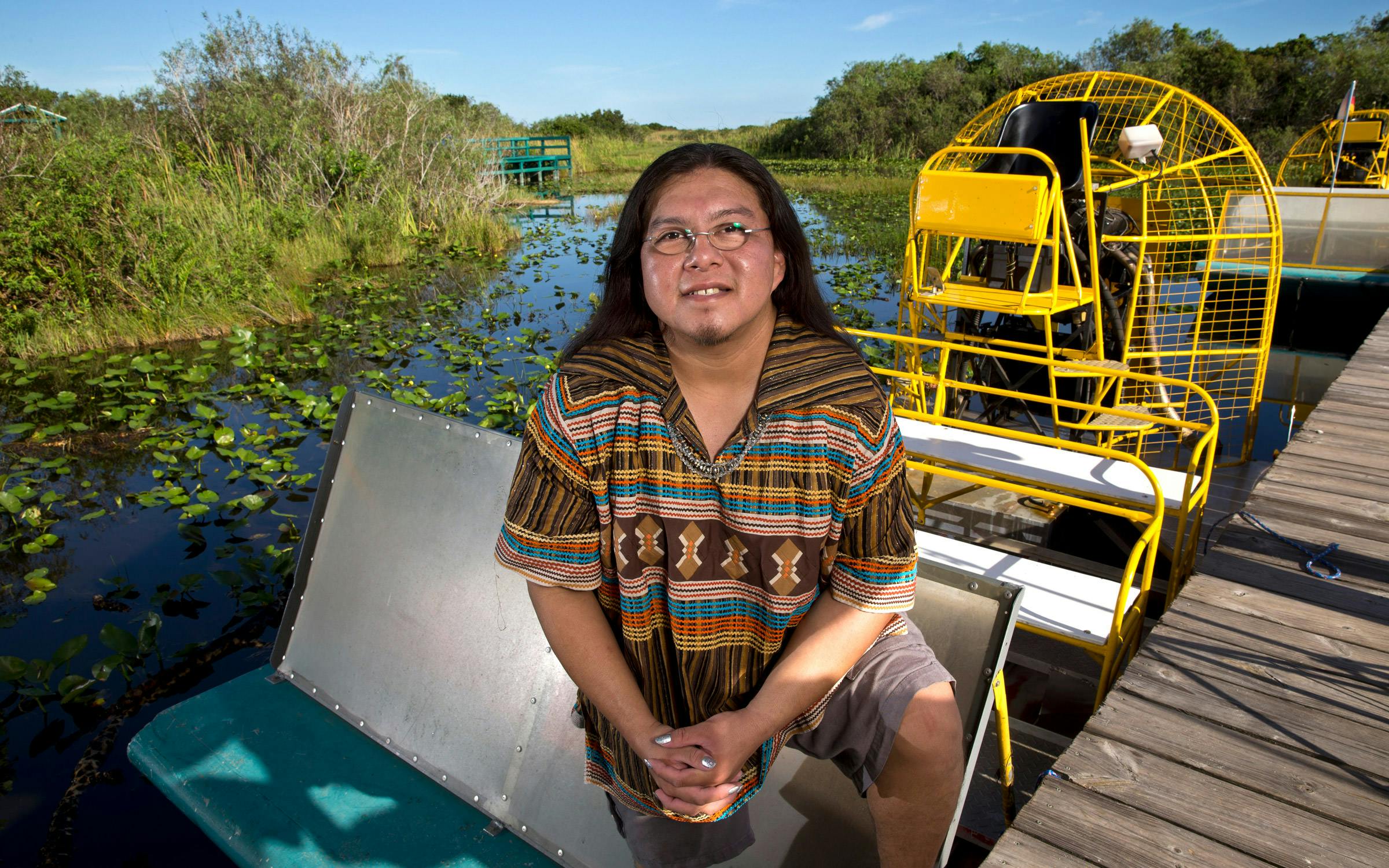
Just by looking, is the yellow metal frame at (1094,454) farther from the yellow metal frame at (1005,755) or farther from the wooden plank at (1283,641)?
the yellow metal frame at (1005,755)

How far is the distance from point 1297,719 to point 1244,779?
0.92 feet

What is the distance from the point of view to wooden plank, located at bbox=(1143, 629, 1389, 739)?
163 centimetres

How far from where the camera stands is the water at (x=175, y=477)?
102 inches

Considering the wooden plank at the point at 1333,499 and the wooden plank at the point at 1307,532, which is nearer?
the wooden plank at the point at 1307,532

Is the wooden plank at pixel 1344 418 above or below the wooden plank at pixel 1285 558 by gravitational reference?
above

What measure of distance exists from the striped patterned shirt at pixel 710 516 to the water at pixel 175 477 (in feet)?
6.28

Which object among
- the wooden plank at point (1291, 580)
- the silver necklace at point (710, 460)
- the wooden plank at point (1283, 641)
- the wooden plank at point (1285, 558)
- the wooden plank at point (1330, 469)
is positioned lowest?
the wooden plank at point (1283, 641)

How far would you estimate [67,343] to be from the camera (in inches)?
249

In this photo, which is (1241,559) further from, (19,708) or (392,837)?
(19,708)

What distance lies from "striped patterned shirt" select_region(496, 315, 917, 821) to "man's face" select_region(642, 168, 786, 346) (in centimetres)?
10

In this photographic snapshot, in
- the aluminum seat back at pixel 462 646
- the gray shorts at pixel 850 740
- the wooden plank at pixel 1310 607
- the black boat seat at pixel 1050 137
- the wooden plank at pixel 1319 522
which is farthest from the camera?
the black boat seat at pixel 1050 137

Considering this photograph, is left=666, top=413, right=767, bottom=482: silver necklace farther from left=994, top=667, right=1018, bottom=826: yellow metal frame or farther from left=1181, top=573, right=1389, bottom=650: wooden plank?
left=1181, top=573, right=1389, bottom=650: wooden plank

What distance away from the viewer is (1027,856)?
1246mm

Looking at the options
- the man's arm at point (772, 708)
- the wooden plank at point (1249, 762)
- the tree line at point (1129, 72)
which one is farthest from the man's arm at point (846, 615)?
the tree line at point (1129, 72)
